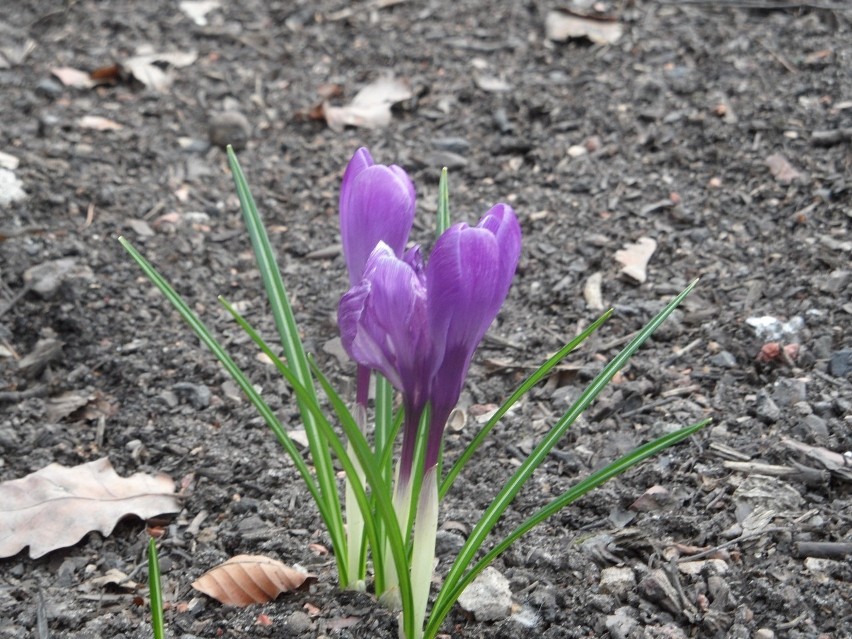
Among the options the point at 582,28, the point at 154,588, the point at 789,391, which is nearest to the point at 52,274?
the point at 154,588

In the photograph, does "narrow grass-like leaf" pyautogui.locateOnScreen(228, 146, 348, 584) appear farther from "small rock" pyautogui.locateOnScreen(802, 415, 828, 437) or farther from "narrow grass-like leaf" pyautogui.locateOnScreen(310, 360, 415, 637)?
"small rock" pyautogui.locateOnScreen(802, 415, 828, 437)

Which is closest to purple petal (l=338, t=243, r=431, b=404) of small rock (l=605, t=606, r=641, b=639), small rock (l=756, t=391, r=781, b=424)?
small rock (l=605, t=606, r=641, b=639)

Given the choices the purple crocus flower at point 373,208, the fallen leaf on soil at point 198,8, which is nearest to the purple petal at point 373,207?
the purple crocus flower at point 373,208

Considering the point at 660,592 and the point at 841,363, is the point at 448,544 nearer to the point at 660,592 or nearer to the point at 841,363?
the point at 660,592

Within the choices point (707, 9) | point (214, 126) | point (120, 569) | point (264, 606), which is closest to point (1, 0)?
point (214, 126)

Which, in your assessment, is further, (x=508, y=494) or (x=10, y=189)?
(x=10, y=189)

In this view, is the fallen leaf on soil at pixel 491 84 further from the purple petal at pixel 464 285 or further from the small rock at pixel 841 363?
the purple petal at pixel 464 285

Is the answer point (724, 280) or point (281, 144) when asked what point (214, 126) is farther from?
point (724, 280)
